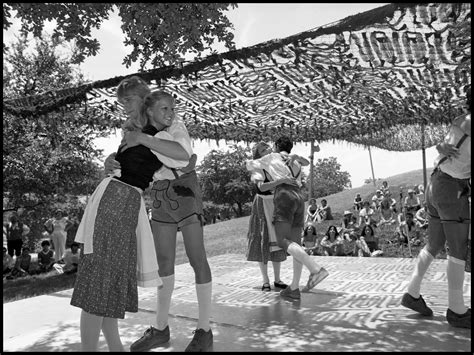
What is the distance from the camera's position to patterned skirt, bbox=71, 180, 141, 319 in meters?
2.49

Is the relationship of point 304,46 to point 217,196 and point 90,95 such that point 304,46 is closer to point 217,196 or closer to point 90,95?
point 90,95

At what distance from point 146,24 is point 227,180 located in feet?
159

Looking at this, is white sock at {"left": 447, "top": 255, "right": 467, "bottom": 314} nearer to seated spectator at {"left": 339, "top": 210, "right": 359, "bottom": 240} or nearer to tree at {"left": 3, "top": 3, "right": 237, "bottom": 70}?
tree at {"left": 3, "top": 3, "right": 237, "bottom": 70}

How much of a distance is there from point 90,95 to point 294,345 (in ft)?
9.81

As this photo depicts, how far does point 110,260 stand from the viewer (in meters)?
2.52

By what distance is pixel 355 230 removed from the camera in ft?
39.7

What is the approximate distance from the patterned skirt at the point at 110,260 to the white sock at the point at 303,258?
2168 mm

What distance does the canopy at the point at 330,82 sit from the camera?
294cm

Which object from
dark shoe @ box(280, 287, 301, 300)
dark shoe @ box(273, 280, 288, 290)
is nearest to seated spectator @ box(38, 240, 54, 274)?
dark shoe @ box(273, 280, 288, 290)

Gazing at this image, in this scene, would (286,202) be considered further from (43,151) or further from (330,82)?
(43,151)

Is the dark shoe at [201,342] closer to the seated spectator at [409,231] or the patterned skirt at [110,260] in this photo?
the patterned skirt at [110,260]

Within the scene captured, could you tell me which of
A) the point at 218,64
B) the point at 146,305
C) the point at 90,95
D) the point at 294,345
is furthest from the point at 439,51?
the point at 146,305

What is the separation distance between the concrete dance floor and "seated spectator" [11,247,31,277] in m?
6.96

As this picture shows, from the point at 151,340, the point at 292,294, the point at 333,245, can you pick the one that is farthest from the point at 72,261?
the point at 151,340
